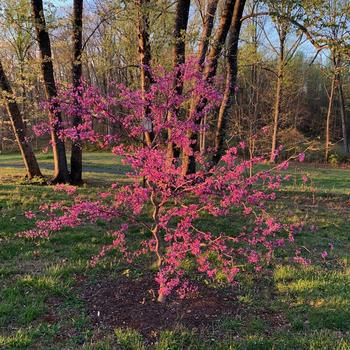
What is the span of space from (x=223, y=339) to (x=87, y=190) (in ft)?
24.3

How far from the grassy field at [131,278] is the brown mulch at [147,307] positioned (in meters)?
0.06

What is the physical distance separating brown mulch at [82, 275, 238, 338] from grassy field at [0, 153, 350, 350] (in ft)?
0.21

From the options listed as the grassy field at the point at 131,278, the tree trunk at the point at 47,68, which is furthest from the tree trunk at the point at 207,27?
the grassy field at the point at 131,278

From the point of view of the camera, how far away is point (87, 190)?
10.3 meters

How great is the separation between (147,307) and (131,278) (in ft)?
2.70

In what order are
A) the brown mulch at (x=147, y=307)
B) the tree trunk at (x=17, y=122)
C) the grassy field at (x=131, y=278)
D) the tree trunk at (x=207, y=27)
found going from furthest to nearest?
the tree trunk at (x=17, y=122)
the tree trunk at (x=207, y=27)
the brown mulch at (x=147, y=307)
the grassy field at (x=131, y=278)

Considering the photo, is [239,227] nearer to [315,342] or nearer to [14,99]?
[315,342]

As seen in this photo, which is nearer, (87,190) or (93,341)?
(93,341)

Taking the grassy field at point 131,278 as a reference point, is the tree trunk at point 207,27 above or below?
above

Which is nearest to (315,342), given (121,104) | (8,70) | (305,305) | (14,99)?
(305,305)

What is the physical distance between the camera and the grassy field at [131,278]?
138 inches

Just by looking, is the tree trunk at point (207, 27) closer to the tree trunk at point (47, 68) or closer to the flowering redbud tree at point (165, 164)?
the tree trunk at point (47, 68)

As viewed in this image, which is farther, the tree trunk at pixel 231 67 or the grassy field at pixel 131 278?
the tree trunk at pixel 231 67

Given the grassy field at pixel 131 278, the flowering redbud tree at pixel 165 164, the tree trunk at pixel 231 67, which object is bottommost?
the grassy field at pixel 131 278
